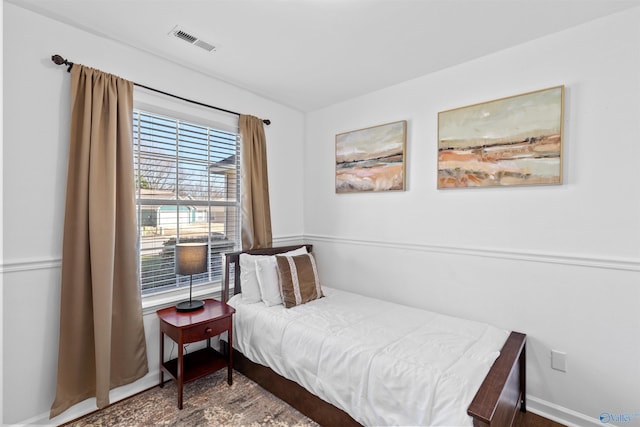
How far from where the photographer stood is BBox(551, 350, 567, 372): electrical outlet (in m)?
1.95

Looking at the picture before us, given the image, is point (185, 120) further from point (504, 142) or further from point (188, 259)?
point (504, 142)

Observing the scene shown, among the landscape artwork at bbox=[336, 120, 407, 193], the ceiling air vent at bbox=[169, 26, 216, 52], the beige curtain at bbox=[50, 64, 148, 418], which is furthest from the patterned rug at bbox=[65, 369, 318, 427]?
the ceiling air vent at bbox=[169, 26, 216, 52]

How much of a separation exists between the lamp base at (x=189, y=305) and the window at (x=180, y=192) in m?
0.28

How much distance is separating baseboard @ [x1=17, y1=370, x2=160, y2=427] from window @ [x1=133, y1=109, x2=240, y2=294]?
67cm

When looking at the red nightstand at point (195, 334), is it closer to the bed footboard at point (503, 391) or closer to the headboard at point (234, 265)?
the headboard at point (234, 265)

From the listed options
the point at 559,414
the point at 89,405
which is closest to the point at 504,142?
the point at 559,414

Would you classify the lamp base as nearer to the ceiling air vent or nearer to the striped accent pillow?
the striped accent pillow

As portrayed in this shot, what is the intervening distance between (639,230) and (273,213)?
286 cm

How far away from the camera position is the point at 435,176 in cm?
254

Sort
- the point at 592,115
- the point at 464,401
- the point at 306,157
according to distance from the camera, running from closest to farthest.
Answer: the point at 464,401 → the point at 592,115 → the point at 306,157

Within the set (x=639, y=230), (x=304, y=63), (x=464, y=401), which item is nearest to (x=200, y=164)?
(x=304, y=63)

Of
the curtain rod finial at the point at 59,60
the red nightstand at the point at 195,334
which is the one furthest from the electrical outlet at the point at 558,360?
the curtain rod finial at the point at 59,60

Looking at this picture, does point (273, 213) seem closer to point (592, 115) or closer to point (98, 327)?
point (98, 327)

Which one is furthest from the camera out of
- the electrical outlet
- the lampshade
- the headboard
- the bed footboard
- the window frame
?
the headboard
